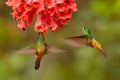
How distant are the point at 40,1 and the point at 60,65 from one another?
9.76 feet

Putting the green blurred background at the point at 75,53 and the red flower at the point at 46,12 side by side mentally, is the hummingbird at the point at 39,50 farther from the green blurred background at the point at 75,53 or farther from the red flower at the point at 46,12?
the green blurred background at the point at 75,53

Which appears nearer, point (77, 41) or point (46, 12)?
point (46, 12)

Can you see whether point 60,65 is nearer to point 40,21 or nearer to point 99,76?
point 99,76

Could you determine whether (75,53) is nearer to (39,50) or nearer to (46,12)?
(39,50)

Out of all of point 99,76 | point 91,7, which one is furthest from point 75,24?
point 99,76

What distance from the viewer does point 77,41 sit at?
3709mm

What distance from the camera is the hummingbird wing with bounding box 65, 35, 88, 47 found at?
3.64 m

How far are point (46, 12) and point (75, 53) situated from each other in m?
3.02

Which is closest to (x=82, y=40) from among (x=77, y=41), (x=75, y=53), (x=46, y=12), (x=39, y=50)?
(x=77, y=41)

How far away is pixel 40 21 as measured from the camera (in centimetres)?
341

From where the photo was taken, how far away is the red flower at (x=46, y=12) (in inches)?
130

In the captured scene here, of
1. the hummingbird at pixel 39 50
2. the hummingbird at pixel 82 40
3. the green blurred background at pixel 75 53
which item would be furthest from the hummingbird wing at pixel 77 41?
the green blurred background at pixel 75 53

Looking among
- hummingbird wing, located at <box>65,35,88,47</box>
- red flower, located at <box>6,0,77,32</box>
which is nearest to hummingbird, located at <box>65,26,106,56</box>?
hummingbird wing, located at <box>65,35,88,47</box>

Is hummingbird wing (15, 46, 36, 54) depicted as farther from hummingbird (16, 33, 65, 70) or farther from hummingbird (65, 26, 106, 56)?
hummingbird (65, 26, 106, 56)
